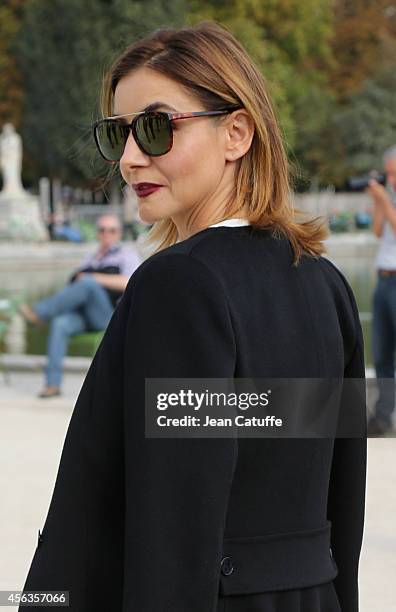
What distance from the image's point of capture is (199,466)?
1.62 meters

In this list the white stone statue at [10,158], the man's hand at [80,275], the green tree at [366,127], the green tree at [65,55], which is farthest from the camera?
the green tree at [366,127]

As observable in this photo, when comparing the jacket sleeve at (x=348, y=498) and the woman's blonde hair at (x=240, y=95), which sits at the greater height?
the woman's blonde hair at (x=240, y=95)

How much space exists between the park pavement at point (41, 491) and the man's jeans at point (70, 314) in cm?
30

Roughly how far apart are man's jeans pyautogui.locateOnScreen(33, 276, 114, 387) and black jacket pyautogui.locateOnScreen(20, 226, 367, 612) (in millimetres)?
7198

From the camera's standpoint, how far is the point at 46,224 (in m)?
39.8

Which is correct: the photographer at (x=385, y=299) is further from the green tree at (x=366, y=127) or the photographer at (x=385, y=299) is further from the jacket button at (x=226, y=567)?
the green tree at (x=366, y=127)

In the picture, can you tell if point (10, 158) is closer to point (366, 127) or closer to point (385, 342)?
point (366, 127)

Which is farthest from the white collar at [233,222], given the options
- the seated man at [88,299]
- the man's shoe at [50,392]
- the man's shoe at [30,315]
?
the man's shoe at [30,315]

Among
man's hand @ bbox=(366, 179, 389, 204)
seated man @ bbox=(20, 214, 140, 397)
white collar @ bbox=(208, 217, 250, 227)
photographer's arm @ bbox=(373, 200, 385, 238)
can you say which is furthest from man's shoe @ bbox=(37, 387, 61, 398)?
white collar @ bbox=(208, 217, 250, 227)

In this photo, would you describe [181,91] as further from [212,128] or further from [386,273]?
[386,273]

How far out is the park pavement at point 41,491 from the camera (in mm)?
4738

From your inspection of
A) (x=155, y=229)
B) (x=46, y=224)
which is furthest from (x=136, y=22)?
(x=155, y=229)
